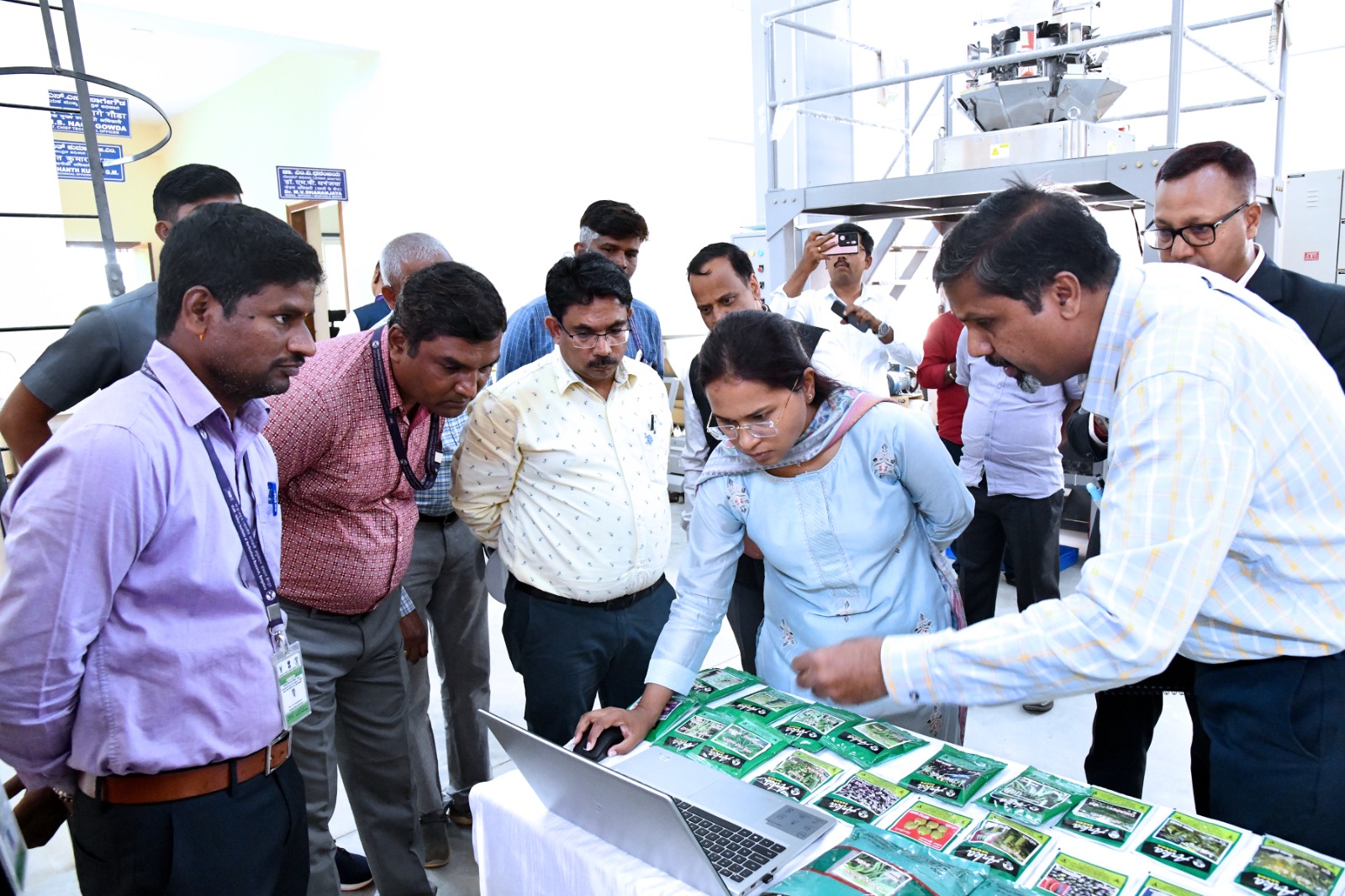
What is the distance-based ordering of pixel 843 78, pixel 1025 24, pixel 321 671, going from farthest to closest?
pixel 843 78
pixel 1025 24
pixel 321 671

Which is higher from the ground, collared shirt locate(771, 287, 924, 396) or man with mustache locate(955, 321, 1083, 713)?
collared shirt locate(771, 287, 924, 396)

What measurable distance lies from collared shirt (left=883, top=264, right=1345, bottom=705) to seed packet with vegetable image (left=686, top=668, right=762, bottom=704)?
557 millimetres

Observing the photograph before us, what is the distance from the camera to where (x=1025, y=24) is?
133 inches

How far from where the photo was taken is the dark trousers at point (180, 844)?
3.91 ft

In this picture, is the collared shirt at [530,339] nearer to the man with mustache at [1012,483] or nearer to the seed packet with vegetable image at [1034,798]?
the man with mustache at [1012,483]

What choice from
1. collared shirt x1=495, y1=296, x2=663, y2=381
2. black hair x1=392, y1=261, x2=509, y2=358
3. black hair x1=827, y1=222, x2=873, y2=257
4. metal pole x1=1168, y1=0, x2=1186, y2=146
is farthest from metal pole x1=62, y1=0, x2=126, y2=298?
metal pole x1=1168, y1=0, x2=1186, y2=146

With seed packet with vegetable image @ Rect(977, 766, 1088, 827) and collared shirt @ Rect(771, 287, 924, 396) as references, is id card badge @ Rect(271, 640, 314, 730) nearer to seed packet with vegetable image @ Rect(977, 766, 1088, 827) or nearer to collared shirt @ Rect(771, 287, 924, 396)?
seed packet with vegetable image @ Rect(977, 766, 1088, 827)

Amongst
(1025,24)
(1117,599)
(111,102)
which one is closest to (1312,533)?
(1117,599)

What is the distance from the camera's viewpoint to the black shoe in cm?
233

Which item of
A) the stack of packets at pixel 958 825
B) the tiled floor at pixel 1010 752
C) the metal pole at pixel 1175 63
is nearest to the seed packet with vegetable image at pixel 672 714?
the stack of packets at pixel 958 825

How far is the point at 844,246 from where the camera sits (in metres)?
3.22

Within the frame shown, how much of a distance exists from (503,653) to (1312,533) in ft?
10.9

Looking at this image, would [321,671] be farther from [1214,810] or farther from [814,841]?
[1214,810]

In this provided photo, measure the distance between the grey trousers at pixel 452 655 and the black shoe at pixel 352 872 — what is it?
0.21 m
